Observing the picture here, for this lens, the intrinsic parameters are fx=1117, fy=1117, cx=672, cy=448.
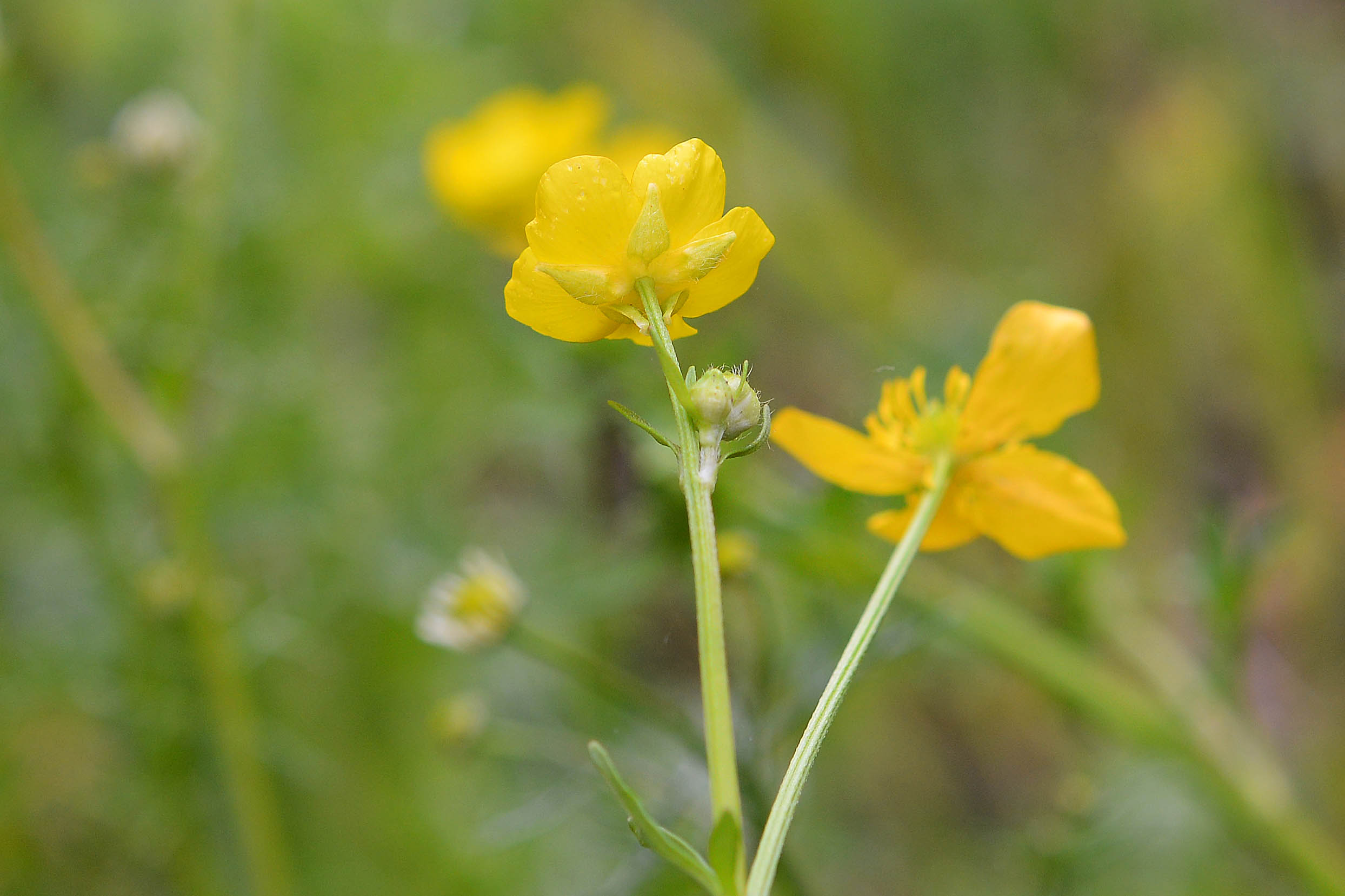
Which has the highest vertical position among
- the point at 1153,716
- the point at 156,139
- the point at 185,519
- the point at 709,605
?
the point at 709,605

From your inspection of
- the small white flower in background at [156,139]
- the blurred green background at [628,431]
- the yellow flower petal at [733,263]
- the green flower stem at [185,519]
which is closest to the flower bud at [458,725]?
the blurred green background at [628,431]

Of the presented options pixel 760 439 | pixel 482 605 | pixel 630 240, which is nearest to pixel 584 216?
pixel 630 240

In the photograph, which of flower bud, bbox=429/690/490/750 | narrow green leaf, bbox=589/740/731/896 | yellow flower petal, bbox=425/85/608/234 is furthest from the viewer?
yellow flower petal, bbox=425/85/608/234

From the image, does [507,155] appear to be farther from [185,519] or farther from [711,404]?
[711,404]

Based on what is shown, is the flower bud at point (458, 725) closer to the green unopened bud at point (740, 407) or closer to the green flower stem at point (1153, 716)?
the green flower stem at point (1153, 716)

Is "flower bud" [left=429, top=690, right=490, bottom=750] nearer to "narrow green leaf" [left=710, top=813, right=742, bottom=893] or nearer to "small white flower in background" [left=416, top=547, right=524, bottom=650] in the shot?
"small white flower in background" [left=416, top=547, right=524, bottom=650]

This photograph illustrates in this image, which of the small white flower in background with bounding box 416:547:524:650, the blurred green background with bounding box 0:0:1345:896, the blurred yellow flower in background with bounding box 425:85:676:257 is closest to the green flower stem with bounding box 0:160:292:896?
the blurred green background with bounding box 0:0:1345:896
